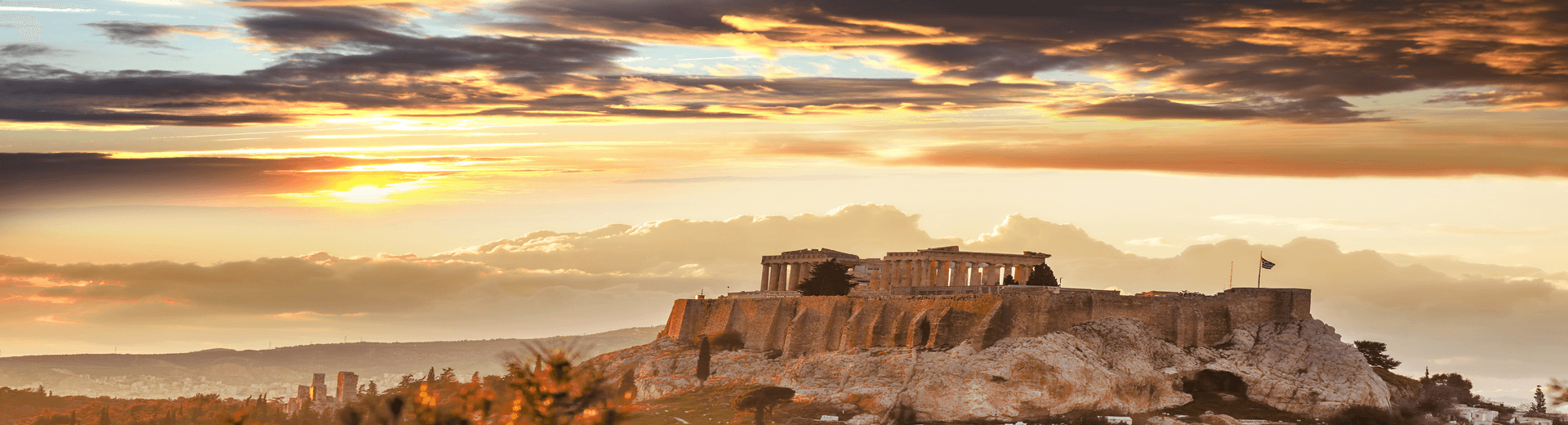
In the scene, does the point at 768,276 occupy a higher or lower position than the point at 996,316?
higher

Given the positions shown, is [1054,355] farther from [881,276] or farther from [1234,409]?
[881,276]

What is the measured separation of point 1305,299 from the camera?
125125mm

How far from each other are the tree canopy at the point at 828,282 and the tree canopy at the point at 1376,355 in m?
48.8

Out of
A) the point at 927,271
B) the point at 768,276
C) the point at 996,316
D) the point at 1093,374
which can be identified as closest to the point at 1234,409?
the point at 1093,374

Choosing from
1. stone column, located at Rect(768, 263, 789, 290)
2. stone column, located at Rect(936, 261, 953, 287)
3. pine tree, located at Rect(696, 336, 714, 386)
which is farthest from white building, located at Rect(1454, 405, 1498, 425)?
stone column, located at Rect(768, 263, 789, 290)

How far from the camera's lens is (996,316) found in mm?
116750

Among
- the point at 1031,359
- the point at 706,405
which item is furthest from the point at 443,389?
the point at 1031,359

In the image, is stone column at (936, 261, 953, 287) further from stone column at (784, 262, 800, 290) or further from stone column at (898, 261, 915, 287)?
stone column at (784, 262, 800, 290)

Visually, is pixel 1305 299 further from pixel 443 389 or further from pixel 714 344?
pixel 443 389

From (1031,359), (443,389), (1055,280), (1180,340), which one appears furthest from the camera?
(443,389)

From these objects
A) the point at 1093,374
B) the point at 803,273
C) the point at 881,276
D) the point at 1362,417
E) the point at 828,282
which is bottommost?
the point at 1362,417

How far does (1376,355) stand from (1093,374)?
3995 cm

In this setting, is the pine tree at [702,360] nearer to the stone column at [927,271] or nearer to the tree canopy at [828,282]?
the tree canopy at [828,282]

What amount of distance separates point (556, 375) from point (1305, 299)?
88.5 meters
